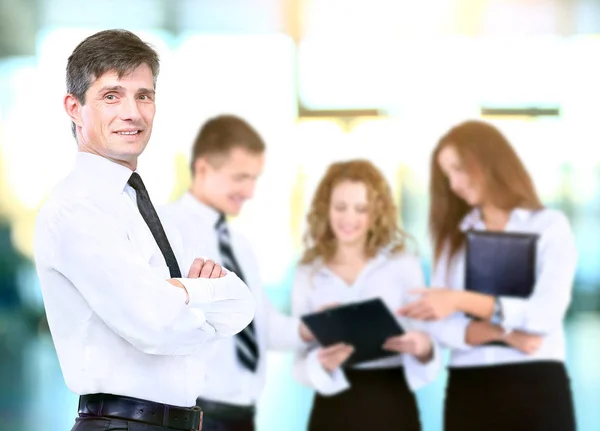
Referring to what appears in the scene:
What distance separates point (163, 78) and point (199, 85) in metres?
0.20

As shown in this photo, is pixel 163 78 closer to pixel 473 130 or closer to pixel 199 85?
pixel 199 85

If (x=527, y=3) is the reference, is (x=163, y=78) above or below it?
below

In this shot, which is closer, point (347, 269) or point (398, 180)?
point (347, 269)

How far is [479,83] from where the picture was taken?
5.19 m

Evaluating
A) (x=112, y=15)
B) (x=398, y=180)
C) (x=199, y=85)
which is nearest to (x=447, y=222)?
(x=398, y=180)

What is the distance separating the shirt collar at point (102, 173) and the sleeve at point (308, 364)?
6.59 ft

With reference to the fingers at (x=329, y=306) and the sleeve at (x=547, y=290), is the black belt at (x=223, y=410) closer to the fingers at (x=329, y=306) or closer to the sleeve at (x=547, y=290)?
the fingers at (x=329, y=306)

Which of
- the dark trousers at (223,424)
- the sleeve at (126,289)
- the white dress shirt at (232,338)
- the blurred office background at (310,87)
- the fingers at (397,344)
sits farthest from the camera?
the blurred office background at (310,87)

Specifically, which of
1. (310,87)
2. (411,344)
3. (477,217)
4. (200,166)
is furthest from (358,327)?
(310,87)

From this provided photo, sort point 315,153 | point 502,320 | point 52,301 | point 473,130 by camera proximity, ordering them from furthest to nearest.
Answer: point 315,153
point 473,130
point 502,320
point 52,301

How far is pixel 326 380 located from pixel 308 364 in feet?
0.32

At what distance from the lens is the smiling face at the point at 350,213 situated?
3.63 metres

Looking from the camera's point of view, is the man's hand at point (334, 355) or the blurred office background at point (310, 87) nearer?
the man's hand at point (334, 355)

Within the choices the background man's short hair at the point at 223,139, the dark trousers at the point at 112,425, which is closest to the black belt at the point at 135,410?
the dark trousers at the point at 112,425
